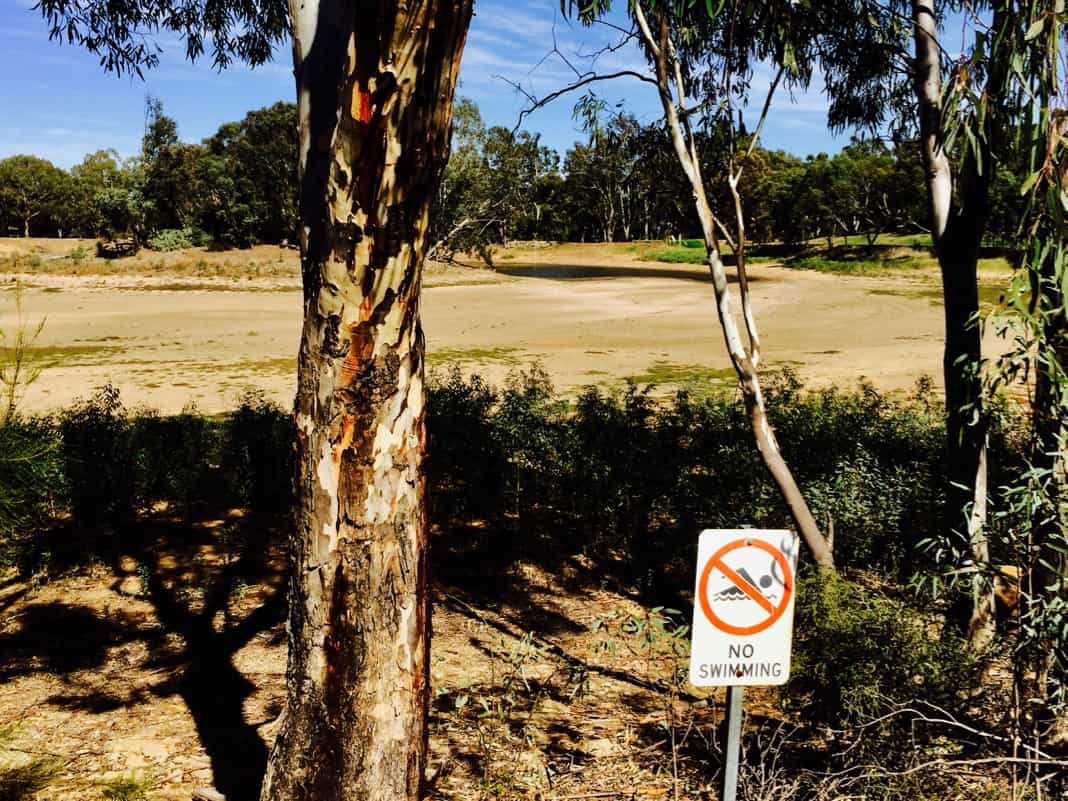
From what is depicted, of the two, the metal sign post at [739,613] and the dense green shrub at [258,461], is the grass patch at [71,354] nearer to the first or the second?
the dense green shrub at [258,461]

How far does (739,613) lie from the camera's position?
249 cm

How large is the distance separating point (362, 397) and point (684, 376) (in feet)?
45.7

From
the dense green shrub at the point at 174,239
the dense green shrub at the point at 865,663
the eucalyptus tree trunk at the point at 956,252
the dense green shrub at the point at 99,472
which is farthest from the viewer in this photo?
the dense green shrub at the point at 174,239

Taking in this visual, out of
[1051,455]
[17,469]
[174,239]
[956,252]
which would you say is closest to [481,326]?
[956,252]

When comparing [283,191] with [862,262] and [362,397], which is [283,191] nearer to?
[862,262]

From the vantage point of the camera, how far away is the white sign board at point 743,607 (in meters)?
2.46

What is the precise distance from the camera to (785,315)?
28641mm

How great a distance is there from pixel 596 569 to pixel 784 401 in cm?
344

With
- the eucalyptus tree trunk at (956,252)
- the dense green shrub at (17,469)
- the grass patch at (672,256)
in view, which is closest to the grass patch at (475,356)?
the dense green shrub at (17,469)

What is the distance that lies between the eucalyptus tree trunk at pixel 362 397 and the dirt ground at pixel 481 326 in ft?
34.7

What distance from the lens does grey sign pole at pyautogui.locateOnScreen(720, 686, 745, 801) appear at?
2463mm

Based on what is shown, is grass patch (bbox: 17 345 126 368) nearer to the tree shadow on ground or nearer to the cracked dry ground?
the tree shadow on ground

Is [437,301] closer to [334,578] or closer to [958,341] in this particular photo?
[958,341]

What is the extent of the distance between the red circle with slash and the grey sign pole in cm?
17
